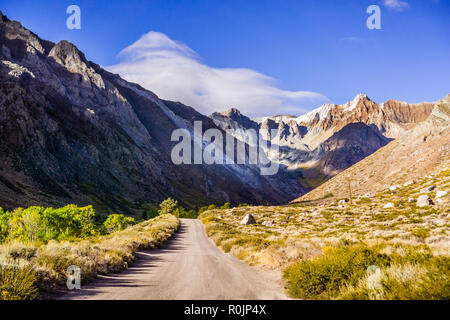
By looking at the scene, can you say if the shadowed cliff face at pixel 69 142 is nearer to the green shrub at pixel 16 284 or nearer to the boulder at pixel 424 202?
the green shrub at pixel 16 284

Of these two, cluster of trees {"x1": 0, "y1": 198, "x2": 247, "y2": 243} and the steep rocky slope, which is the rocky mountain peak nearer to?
the steep rocky slope

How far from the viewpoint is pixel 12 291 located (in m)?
8.04

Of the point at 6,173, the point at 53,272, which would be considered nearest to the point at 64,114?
the point at 6,173

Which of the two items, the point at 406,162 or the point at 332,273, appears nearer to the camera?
the point at 332,273

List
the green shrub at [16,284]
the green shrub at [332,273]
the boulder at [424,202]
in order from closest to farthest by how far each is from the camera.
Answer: the green shrub at [16,284] → the green shrub at [332,273] → the boulder at [424,202]

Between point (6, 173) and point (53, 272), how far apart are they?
104 m

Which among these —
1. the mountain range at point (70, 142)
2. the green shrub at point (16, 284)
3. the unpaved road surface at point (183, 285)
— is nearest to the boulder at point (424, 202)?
the unpaved road surface at point (183, 285)

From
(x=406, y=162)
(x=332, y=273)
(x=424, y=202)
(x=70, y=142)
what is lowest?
(x=332, y=273)

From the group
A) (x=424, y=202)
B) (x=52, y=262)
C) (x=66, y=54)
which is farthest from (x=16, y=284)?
(x=66, y=54)

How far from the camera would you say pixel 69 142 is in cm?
13000

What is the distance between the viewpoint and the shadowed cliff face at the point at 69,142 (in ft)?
335

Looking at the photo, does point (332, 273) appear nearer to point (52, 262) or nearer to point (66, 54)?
point (52, 262)

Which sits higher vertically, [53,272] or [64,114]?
[64,114]
